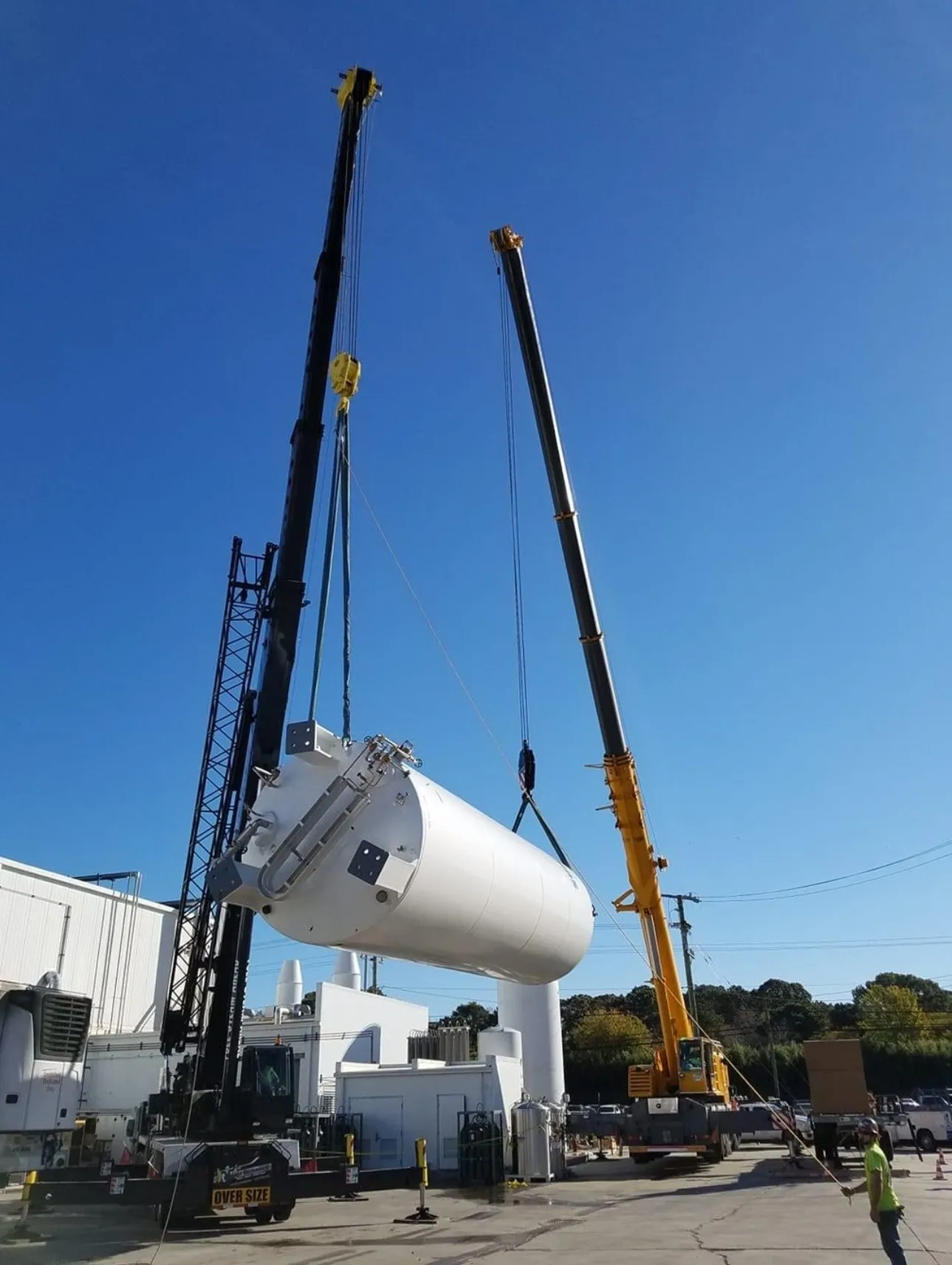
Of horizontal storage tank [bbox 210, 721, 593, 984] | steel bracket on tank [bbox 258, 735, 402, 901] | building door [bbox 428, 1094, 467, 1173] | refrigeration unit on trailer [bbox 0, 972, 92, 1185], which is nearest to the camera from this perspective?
horizontal storage tank [bbox 210, 721, 593, 984]

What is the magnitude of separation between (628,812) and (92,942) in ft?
56.8

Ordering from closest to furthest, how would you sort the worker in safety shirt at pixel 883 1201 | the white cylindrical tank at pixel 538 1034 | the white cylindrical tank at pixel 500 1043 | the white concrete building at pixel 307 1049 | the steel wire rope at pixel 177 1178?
the worker in safety shirt at pixel 883 1201 < the steel wire rope at pixel 177 1178 < the white concrete building at pixel 307 1049 < the white cylindrical tank at pixel 500 1043 < the white cylindrical tank at pixel 538 1034

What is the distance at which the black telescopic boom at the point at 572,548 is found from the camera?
21.7 metres

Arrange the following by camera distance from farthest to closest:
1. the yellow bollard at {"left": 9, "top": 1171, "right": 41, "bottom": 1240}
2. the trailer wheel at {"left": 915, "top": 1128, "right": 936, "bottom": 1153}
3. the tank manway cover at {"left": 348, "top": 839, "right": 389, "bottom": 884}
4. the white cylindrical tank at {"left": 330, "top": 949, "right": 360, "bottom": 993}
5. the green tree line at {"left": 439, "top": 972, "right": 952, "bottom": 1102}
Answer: the green tree line at {"left": 439, "top": 972, "right": 952, "bottom": 1102}, the white cylindrical tank at {"left": 330, "top": 949, "right": 360, "bottom": 993}, the trailer wheel at {"left": 915, "top": 1128, "right": 936, "bottom": 1153}, the yellow bollard at {"left": 9, "top": 1171, "right": 41, "bottom": 1240}, the tank manway cover at {"left": 348, "top": 839, "right": 389, "bottom": 884}

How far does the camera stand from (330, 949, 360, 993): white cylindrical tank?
34.7 meters

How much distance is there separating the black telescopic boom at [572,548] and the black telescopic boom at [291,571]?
678 cm

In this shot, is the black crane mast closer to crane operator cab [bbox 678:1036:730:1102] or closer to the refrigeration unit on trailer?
the refrigeration unit on trailer

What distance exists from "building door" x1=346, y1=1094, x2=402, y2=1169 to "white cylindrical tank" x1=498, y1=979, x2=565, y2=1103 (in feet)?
19.5

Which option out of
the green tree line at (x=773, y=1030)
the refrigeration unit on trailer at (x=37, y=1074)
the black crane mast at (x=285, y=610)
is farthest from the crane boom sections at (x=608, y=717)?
the green tree line at (x=773, y=1030)

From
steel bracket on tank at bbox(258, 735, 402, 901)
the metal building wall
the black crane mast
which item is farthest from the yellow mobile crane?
the metal building wall

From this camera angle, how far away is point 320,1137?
25.2 metres

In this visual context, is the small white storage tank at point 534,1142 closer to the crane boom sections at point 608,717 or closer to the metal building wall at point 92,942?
the crane boom sections at point 608,717

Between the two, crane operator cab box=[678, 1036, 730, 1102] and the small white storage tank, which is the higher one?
crane operator cab box=[678, 1036, 730, 1102]

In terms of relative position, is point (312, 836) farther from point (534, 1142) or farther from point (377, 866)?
point (534, 1142)
